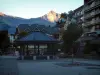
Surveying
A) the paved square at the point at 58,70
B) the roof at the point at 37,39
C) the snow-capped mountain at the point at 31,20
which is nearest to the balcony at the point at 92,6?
the roof at the point at 37,39

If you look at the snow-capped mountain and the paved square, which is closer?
the paved square

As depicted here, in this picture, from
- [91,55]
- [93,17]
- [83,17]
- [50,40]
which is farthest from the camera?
[83,17]

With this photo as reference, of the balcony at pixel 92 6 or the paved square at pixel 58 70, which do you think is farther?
the balcony at pixel 92 6

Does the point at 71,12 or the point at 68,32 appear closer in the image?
the point at 68,32

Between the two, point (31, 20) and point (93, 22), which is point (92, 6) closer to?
point (93, 22)

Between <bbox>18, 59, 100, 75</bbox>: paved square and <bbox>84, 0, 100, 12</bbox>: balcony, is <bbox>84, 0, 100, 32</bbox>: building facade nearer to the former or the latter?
<bbox>84, 0, 100, 12</bbox>: balcony

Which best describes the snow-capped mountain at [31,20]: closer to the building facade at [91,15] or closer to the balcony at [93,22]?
the building facade at [91,15]

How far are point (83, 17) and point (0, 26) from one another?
2801cm

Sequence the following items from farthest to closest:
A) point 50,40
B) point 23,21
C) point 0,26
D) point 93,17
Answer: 1. point 23,21
2. point 93,17
3. point 0,26
4. point 50,40

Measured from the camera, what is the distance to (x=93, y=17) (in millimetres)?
66500

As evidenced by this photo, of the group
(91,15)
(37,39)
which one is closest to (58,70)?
(37,39)

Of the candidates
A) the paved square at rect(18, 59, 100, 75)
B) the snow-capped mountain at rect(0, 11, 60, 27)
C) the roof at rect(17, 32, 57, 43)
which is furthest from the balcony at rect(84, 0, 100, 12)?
the snow-capped mountain at rect(0, 11, 60, 27)

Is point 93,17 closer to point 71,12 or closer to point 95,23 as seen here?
point 95,23

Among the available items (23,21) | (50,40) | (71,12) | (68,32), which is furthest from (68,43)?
(23,21)
